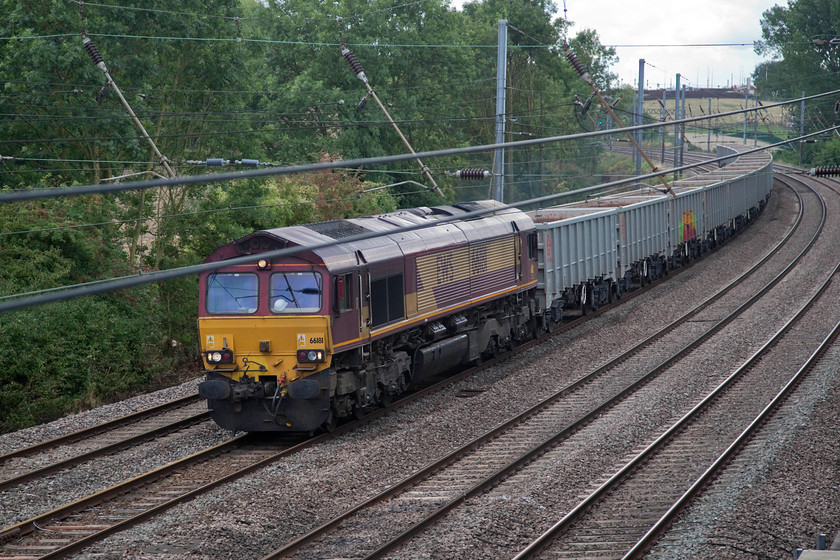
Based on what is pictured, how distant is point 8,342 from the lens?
18078 mm

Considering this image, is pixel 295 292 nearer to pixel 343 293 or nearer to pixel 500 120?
pixel 343 293

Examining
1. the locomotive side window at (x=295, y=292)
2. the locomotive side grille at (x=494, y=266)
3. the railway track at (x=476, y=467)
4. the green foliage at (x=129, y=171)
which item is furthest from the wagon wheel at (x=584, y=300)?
the locomotive side window at (x=295, y=292)

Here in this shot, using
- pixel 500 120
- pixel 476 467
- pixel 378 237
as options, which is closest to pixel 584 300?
pixel 500 120

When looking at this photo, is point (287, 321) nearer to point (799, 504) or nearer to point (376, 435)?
point (376, 435)

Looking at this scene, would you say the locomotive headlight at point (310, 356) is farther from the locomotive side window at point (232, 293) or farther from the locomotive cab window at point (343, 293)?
the locomotive side window at point (232, 293)

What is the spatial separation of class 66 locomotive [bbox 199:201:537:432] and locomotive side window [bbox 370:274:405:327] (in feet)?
0.06

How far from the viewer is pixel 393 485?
12.3m

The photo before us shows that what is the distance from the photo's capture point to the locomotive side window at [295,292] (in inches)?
551

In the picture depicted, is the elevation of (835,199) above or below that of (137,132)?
below

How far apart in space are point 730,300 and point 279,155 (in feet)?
69.8

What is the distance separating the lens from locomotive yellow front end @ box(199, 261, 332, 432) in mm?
13883

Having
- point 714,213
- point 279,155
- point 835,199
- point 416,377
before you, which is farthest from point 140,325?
point 835,199

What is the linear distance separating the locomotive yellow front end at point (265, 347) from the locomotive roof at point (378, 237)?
35 cm

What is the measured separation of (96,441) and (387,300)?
204 inches
